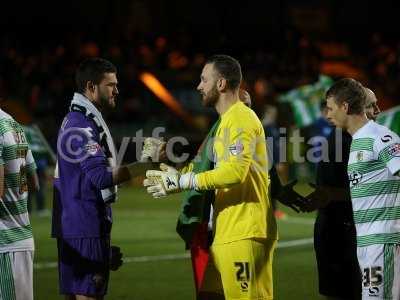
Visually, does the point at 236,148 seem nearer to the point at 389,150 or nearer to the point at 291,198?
the point at 389,150

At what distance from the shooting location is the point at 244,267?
269 inches

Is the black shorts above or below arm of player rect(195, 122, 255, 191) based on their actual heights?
below

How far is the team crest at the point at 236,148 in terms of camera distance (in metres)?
6.62

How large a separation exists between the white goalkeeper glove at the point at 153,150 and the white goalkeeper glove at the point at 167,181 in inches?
9.3

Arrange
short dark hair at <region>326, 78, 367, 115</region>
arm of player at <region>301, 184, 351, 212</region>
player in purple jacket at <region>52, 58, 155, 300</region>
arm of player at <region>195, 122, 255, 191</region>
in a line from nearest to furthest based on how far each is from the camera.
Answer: arm of player at <region>195, 122, 255, 191</region>, player in purple jacket at <region>52, 58, 155, 300</region>, short dark hair at <region>326, 78, 367, 115</region>, arm of player at <region>301, 184, 351, 212</region>

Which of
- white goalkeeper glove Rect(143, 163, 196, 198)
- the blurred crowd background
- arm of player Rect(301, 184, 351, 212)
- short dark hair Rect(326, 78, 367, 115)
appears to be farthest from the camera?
the blurred crowd background

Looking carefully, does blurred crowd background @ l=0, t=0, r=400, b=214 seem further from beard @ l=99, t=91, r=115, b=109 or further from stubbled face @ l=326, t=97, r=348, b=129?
stubbled face @ l=326, t=97, r=348, b=129

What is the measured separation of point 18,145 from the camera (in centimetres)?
686

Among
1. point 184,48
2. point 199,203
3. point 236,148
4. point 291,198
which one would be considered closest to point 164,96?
point 184,48

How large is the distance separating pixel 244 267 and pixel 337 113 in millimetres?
1471

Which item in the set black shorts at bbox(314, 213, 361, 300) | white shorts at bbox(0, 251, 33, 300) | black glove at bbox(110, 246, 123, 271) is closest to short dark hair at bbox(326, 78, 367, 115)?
black shorts at bbox(314, 213, 361, 300)

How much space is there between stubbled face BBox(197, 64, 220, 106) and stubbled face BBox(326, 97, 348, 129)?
95 cm

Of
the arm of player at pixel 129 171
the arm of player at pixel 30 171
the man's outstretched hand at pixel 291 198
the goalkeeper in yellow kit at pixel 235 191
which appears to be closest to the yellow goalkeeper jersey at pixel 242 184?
the goalkeeper in yellow kit at pixel 235 191

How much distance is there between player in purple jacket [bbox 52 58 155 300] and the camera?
7.09 m
